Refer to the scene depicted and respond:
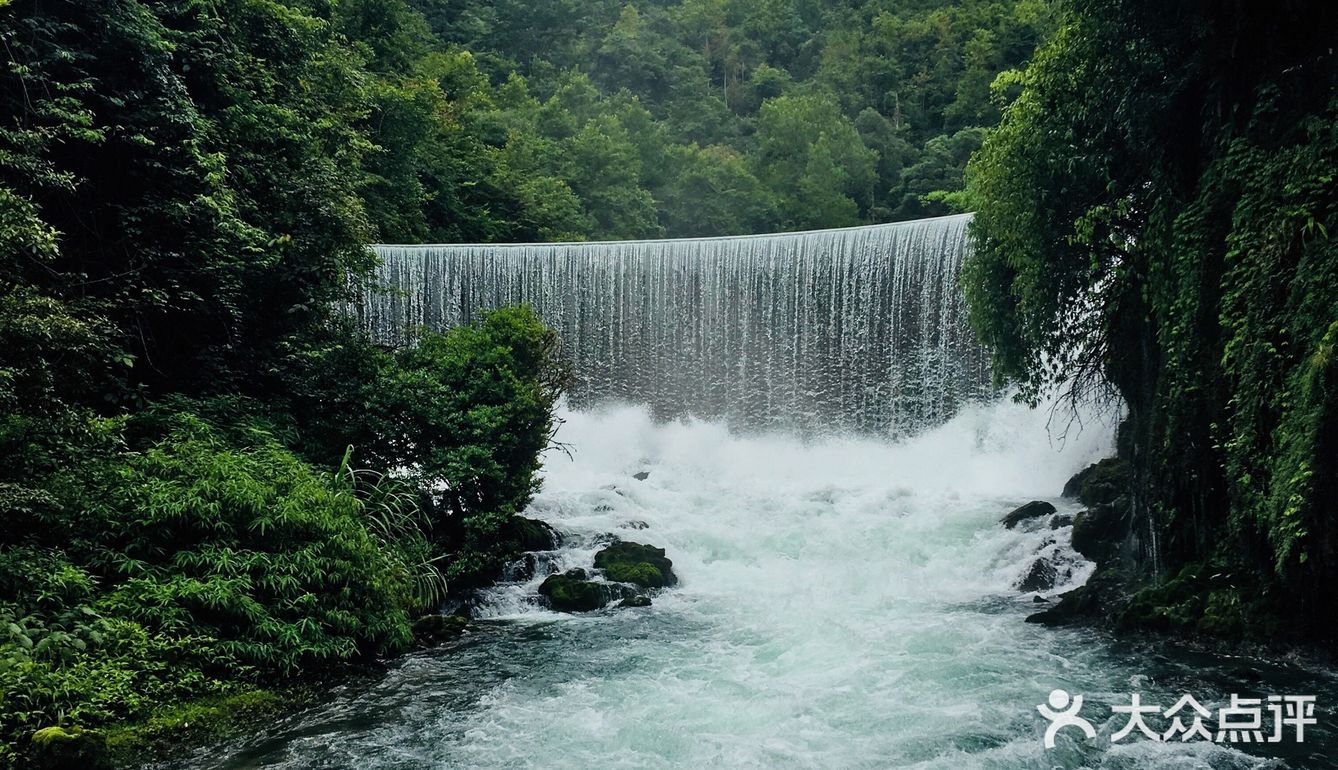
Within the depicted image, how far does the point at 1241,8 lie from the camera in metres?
7.53

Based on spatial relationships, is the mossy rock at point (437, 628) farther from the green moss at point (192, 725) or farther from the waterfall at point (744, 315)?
the waterfall at point (744, 315)

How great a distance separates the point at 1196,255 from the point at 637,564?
729cm

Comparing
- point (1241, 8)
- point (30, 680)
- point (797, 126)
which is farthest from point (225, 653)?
point (797, 126)

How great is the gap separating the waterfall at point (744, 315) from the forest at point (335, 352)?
495cm

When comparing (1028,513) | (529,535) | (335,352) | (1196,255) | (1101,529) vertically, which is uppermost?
(1196,255)

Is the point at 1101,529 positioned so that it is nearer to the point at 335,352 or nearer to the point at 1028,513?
the point at 1028,513

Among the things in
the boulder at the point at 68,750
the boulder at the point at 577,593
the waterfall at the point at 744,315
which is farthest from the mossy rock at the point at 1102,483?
the boulder at the point at 68,750

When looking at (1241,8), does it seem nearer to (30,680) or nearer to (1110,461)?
(1110,461)

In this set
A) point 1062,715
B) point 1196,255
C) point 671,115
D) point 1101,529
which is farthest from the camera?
point 671,115

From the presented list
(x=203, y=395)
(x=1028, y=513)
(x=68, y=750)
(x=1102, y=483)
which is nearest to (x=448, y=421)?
(x=203, y=395)

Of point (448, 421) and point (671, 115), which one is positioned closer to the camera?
point (448, 421)

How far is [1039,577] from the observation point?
1125cm

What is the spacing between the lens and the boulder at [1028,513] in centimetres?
1295

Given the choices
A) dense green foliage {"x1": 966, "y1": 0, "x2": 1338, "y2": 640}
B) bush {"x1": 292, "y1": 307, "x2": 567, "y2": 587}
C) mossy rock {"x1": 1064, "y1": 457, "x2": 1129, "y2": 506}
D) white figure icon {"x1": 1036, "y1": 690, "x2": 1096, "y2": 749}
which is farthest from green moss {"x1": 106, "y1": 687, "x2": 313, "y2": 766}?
mossy rock {"x1": 1064, "y1": 457, "x2": 1129, "y2": 506}
